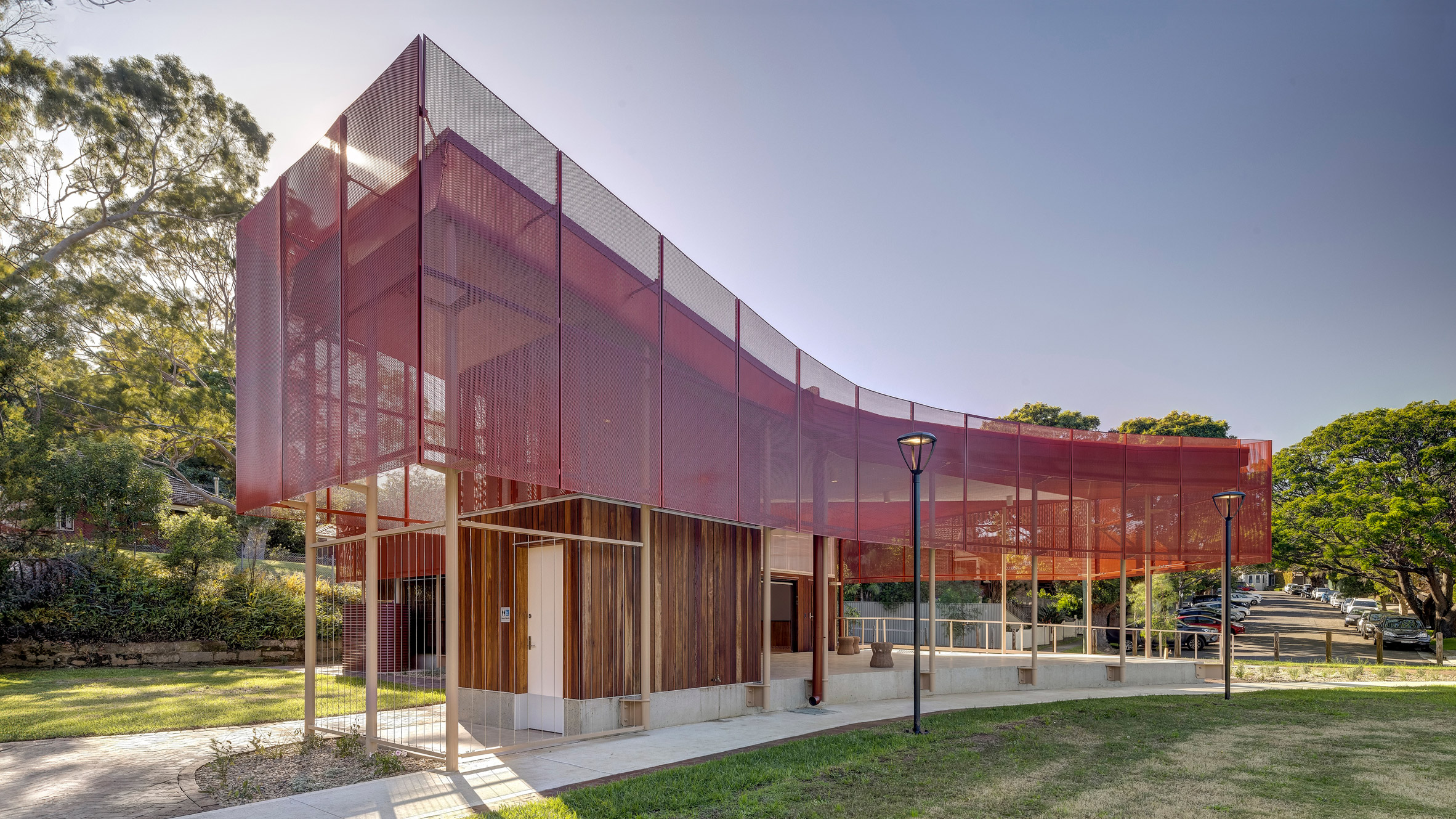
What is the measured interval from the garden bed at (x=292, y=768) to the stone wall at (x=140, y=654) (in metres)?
10.5

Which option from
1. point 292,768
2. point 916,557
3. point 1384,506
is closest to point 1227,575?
point 916,557

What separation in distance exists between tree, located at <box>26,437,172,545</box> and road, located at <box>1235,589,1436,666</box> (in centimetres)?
3263

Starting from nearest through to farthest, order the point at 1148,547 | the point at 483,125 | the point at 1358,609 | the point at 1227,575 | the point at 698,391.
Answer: the point at 483,125, the point at 698,391, the point at 1227,575, the point at 1148,547, the point at 1358,609

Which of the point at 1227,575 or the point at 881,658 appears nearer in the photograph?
the point at 1227,575

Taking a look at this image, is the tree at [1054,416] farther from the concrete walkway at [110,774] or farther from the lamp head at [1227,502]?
the concrete walkway at [110,774]

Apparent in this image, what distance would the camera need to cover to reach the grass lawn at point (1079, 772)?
6859mm

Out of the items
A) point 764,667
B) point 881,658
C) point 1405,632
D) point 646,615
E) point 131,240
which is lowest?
point 1405,632

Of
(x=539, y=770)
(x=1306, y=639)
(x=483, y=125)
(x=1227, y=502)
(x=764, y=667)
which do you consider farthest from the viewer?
(x=1306, y=639)

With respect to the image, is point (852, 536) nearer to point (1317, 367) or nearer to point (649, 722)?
point (649, 722)

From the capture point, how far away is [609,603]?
10750mm

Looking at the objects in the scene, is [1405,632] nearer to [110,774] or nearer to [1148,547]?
[1148,547]

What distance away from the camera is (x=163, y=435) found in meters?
23.2

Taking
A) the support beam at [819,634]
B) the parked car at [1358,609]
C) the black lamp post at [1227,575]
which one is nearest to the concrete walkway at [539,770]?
the support beam at [819,634]

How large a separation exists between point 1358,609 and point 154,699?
167ft
